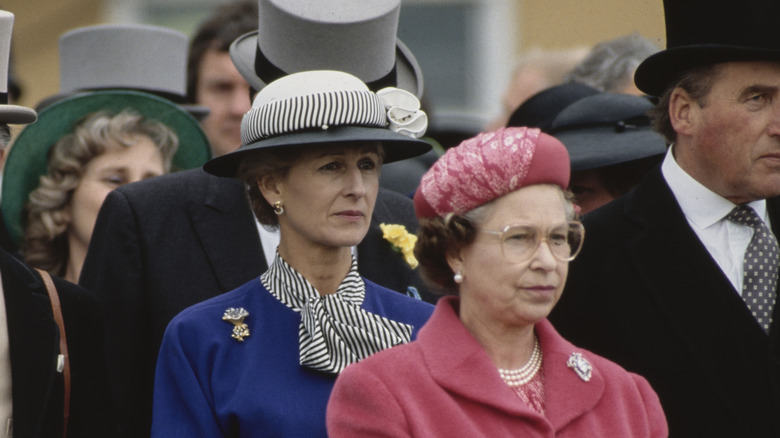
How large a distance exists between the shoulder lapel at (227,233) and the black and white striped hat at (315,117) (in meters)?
0.51

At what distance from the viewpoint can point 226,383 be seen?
3.92 meters

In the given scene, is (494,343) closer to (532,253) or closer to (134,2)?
(532,253)

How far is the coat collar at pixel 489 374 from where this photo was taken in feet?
11.5

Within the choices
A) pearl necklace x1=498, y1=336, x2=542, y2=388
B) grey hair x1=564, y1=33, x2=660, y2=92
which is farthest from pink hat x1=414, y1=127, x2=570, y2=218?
grey hair x1=564, y1=33, x2=660, y2=92

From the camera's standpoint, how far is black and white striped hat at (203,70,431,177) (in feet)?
13.5

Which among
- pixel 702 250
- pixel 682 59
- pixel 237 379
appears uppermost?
pixel 682 59

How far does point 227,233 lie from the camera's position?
4.84 meters

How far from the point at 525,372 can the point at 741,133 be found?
122 cm

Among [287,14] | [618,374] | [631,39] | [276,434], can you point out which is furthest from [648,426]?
[631,39]

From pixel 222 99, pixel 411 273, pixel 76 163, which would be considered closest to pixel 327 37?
pixel 411 273

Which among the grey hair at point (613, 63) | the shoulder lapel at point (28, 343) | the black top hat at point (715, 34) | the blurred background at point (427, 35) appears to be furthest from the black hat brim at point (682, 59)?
the blurred background at point (427, 35)

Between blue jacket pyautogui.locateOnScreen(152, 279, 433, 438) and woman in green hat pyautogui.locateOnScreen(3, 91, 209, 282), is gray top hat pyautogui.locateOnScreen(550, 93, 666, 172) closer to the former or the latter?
woman in green hat pyautogui.locateOnScreen(3, 91, 209, 282)

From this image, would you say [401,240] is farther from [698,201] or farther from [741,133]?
[741,133]

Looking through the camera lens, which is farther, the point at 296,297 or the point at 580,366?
the point at 296,297
